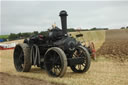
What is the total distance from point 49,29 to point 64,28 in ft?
3.07

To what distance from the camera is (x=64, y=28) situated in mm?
8391

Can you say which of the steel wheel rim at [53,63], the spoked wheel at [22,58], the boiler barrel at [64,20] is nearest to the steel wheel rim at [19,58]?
the spoked wheel at [22,58]

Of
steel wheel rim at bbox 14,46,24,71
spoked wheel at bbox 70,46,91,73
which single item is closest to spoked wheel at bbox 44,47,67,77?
spoked wheel at bbox 70,46,91,73

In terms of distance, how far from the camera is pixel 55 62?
7.80 meters

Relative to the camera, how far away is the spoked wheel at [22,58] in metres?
9.12

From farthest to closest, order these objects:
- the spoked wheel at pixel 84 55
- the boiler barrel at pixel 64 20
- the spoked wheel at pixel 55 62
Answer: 1. the boiler barrel at pixel 64 20
2. the spoked wheel at pixel 84 55
3. the spoked wheel at pixel 55 62

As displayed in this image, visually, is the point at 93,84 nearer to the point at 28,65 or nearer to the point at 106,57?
the point at 28,65

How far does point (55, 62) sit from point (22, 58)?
96.4 inches

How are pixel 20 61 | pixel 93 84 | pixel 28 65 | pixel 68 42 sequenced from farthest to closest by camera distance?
1. pixel 20 61
2. pixel 28 65
3. pixel 68 42
4. pixel 93 84

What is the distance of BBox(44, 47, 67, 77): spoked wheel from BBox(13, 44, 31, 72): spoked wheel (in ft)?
4.42

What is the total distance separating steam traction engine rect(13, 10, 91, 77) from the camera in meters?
7.78

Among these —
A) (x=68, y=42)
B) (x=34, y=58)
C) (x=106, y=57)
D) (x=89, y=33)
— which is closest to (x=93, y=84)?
(x=68, y=42)

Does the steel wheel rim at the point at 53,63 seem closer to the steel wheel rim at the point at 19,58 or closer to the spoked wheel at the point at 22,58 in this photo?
the spoked wheel at the point at 22,58

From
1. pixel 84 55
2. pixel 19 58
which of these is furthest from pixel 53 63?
pixel 19 58
